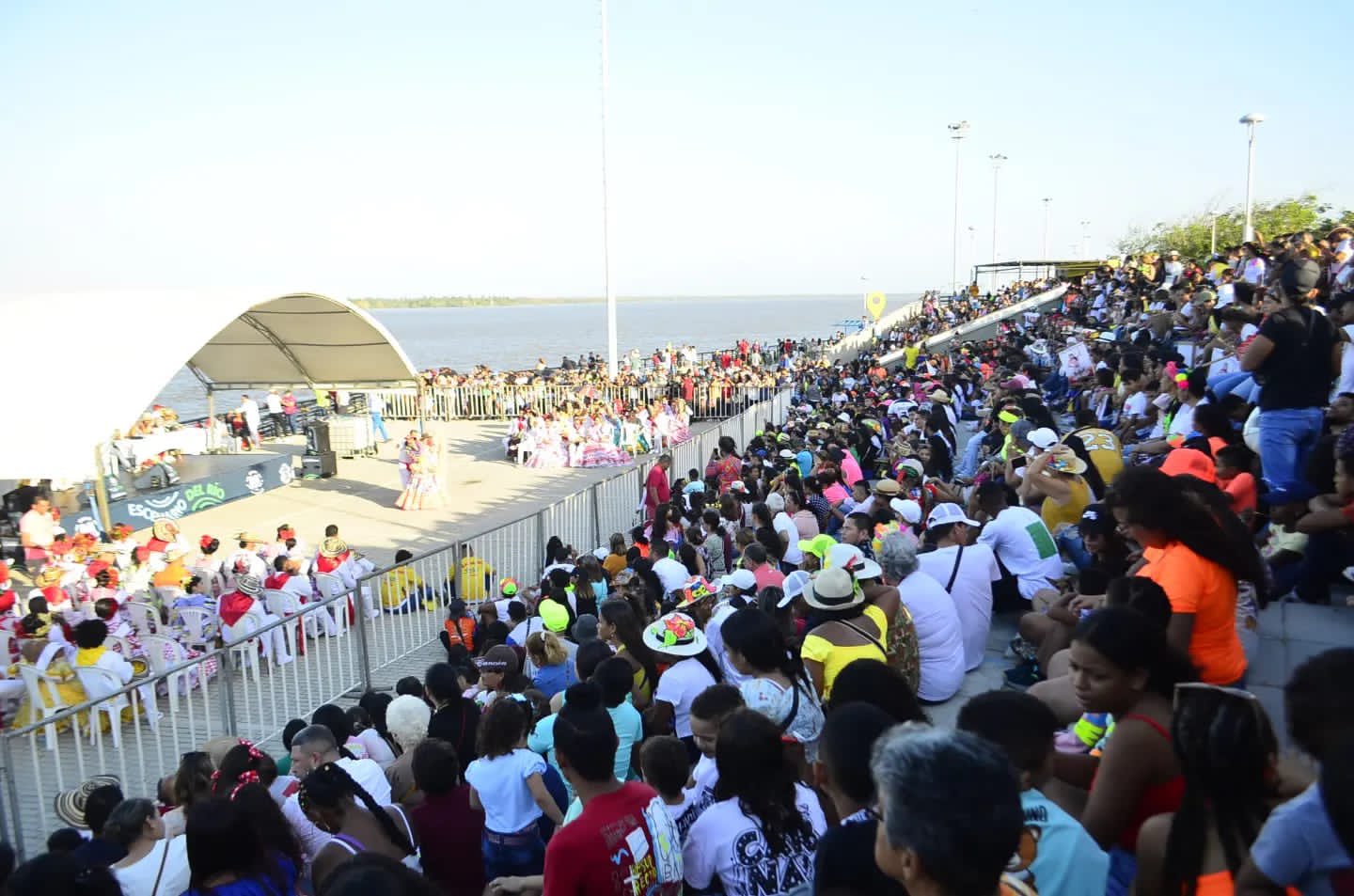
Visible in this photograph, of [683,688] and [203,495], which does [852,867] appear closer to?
[683,688]

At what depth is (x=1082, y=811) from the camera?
3043 mm

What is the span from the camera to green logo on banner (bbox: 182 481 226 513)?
1777cm

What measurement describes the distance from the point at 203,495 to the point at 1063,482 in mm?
16776

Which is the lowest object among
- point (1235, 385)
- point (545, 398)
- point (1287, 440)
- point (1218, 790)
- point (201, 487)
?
point (201, 487)

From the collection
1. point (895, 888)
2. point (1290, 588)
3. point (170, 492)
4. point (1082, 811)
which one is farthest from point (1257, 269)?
point (170, 492)

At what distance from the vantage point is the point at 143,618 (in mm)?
9547

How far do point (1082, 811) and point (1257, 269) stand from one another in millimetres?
16330

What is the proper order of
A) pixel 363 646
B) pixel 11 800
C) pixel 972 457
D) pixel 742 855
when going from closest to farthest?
pixel 742 855 < pixel 11 800 < pixel 363 646 < pixel 972 457

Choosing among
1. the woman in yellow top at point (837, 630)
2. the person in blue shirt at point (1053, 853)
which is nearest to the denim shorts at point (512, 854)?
the woman in yellow top at point (837, 630)

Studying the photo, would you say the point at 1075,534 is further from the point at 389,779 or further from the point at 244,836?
the point at 244,836

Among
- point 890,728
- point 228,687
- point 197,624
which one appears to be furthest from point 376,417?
point 890,728

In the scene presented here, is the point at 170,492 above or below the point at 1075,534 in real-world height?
below

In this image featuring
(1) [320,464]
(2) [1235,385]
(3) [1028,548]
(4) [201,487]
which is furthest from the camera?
(1) [320,464]

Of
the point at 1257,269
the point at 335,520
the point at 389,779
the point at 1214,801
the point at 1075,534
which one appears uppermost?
the point at 1257,269
